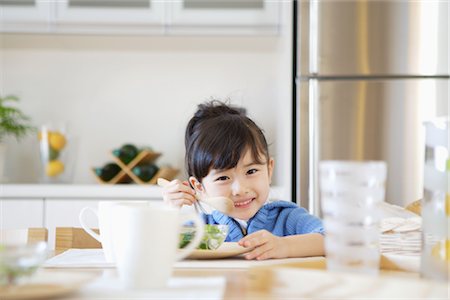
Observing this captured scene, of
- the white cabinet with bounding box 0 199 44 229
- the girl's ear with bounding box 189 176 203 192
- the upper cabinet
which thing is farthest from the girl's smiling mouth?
the upper cabinet

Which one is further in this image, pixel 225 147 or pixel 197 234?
pixel 225 147

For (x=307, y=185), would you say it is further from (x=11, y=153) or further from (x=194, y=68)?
(x=11, y=153)

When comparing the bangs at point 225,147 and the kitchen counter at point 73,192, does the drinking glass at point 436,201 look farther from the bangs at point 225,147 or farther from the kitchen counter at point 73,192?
the kitchen counter at point 73,192

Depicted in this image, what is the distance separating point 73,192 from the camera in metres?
3.07

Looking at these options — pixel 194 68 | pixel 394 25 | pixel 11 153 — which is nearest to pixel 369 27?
pixel 394 25

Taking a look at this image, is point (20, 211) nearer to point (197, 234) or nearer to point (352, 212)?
point (197, 234)

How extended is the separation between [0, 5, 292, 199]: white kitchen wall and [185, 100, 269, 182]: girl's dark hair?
1632mm

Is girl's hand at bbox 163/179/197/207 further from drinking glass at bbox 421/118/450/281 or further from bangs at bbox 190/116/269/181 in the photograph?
drinking glass at bbox 421/118/450/281

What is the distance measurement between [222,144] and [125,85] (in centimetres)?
185

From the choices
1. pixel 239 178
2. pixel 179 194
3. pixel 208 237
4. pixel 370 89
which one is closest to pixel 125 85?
pixel 370 89

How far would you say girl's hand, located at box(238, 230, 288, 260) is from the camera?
127 cm

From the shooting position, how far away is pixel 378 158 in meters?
3.00

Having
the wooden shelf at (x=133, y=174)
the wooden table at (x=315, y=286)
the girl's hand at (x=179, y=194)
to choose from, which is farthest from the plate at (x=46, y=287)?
the wooden shelf at (x=133, y=174)

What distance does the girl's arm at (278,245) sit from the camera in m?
1.27
